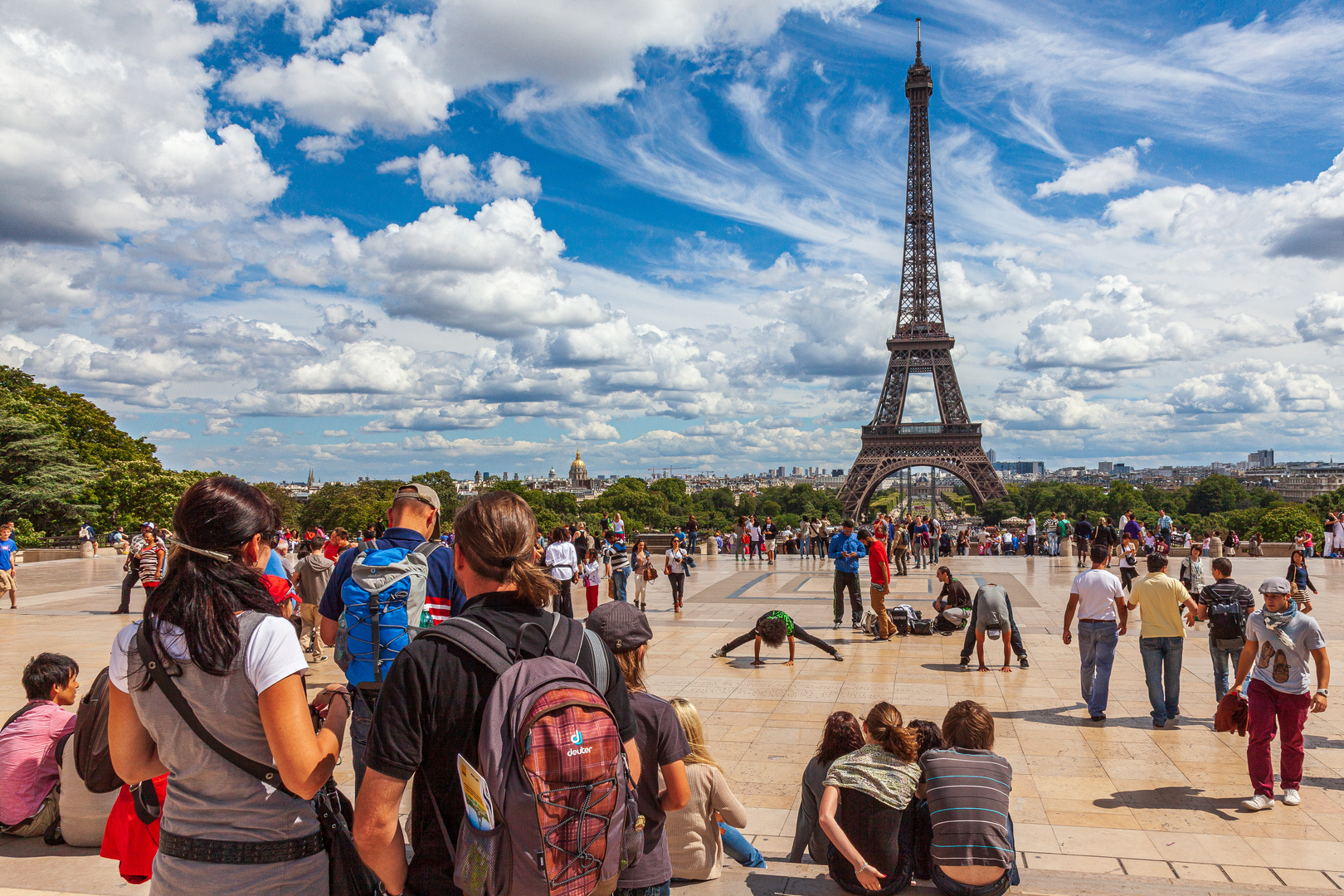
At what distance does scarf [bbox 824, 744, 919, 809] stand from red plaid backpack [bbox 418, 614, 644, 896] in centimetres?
244

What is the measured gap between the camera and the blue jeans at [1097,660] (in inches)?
311

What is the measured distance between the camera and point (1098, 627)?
8031mm

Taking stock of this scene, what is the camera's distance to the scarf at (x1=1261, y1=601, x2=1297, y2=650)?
18.5 feet

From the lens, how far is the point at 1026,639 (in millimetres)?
12328

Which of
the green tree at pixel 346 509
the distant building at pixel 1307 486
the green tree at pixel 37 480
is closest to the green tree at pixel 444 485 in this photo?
the green tree at pixel 346 509

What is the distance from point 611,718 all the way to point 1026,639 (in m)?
11.8

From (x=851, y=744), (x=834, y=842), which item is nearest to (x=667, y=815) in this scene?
(x=834, y=842)

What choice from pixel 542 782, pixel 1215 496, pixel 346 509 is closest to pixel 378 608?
pixel 542 782

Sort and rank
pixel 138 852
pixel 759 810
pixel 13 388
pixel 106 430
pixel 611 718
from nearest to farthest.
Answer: pixel 611 718
pixel 138 852
pixel 759 810
pixel 13 388
pixel 106 430

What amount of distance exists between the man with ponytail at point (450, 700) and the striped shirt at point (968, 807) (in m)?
2.36

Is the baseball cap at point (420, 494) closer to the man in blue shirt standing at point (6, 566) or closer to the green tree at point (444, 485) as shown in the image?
the man in blue shirt standing at point (6, 566)

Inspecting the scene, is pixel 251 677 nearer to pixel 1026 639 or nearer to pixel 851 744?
pixel 851 744

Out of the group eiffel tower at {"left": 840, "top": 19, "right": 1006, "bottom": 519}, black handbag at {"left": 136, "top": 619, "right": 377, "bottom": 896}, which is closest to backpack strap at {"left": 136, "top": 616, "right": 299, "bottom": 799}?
black handbag at {"left": 136, "top": 619, "right": 377, "bottom": 896}

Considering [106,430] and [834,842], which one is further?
[106,430]
